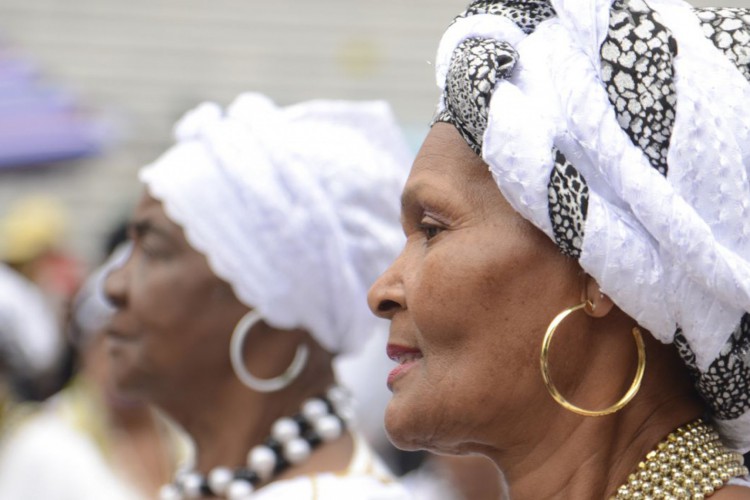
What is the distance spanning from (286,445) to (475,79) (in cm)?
178

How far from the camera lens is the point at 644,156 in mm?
2449

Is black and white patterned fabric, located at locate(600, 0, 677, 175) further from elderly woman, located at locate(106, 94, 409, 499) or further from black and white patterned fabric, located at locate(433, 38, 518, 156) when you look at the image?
A: elderly woman, located at locate(106, 94, 409, 499)

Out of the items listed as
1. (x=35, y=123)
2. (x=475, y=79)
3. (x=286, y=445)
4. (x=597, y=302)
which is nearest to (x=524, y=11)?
(x=475, y=79)

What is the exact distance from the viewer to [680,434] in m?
2.64

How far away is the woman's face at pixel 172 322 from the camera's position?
4.19 m

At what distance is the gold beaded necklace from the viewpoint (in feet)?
8.44

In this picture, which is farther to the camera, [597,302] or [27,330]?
[27,330]

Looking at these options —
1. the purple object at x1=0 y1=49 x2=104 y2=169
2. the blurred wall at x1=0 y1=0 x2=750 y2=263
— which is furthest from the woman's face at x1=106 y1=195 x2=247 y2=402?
the blurred wall at x1=0 y1=0 x2=750 y2=263

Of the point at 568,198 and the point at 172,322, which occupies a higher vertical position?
the point at 568,198

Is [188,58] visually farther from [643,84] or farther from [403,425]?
[643,84]

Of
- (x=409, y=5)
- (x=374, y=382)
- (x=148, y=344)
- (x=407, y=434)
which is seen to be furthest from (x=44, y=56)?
(x=407, y=434)

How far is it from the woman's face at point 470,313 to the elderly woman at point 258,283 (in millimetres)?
1455

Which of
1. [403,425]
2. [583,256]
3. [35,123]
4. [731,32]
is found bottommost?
[35,123]

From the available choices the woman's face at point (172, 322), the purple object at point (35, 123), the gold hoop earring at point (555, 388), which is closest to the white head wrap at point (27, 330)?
the woman's face at point (172, 322)
